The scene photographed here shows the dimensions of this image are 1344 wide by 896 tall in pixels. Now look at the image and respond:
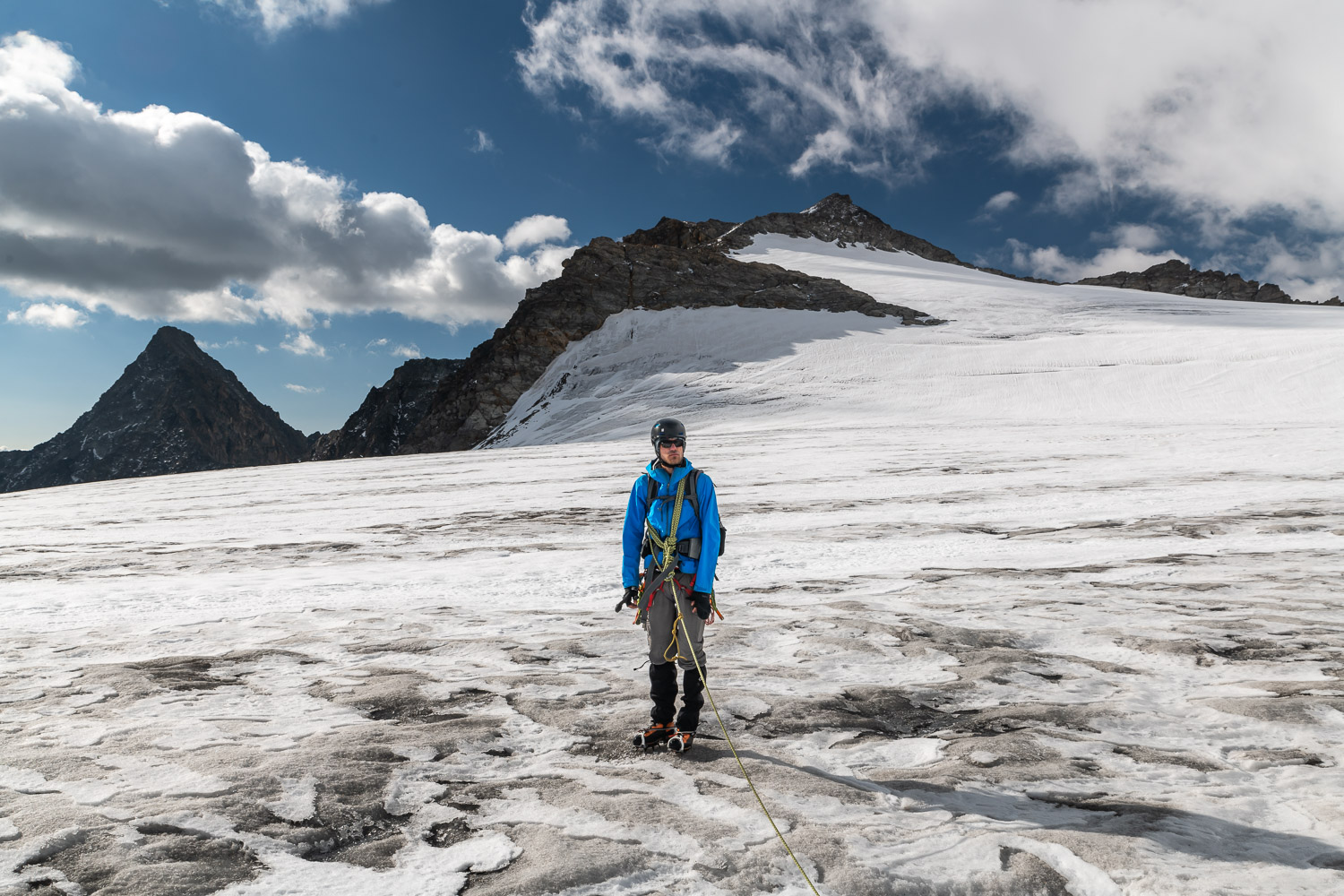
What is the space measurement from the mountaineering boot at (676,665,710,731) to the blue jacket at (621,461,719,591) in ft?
1.99

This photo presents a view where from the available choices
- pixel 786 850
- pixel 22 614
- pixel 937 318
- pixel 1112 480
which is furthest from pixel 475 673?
pixel 937 318

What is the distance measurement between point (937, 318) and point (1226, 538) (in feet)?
143

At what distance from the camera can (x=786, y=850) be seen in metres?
3.16

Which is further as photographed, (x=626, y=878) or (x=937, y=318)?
(x=937, y=318)

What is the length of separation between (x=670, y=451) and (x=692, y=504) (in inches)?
16.0

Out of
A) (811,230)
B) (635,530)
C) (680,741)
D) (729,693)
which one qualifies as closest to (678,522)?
(635,530)

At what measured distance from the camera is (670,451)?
15.0 ft

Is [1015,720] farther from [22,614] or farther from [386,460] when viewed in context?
[386,460]

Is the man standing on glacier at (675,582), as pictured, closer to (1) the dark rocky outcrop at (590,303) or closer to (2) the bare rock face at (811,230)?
(1) the dark rocky outcrop at (590,303)

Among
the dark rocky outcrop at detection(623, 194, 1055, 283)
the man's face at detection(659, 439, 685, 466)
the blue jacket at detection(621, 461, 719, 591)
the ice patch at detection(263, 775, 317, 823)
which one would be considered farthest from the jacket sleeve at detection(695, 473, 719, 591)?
the dark rocky outcrop at detection(623, 194, 1055, 283)

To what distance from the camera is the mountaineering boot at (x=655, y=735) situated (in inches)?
171

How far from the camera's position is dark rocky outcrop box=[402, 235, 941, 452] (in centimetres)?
5619

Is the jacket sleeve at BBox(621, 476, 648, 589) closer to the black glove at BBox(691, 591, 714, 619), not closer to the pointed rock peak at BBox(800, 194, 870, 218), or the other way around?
the black glove at BBox(691, 591, 714, 619)

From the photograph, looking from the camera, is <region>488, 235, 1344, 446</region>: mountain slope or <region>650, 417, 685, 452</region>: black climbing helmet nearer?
<region>650, 417, 685, 452</region>: black climbing helmet
